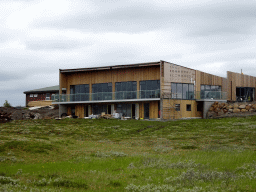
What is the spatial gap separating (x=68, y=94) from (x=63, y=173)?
34904 millimetres

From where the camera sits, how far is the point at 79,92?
1759 inches

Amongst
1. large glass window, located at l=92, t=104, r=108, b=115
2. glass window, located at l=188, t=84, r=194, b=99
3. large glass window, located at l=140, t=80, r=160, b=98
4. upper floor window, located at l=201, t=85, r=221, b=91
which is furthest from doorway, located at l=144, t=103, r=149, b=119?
upper floor window, located at l=201, t=85, r=221, b=91

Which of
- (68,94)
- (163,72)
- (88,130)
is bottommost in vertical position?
(88,130)

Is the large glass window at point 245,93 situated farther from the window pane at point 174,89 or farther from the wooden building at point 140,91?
the window pane at point 174,89

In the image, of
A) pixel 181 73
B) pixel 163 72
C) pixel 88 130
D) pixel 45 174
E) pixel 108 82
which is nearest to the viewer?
pixel 45 174

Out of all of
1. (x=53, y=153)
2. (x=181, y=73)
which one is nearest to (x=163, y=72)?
(x=181, y=73)

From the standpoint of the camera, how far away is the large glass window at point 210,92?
41031 millimetres

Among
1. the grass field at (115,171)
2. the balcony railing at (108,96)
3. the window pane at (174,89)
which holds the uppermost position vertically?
the window pane at (174,89)

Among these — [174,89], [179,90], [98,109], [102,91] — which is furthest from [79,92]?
[179,90]

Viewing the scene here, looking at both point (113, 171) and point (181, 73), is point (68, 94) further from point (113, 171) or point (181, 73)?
point (113, 171)

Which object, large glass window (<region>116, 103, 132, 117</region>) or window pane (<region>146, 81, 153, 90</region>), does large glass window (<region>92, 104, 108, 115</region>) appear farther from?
window pane (<region>146, 81, 153, 90</region>)

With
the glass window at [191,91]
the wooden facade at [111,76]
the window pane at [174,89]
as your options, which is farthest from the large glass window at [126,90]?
the glass window at [191,91]

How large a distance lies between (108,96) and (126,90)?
2745 millimetres

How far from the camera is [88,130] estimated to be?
2558 centimetres
